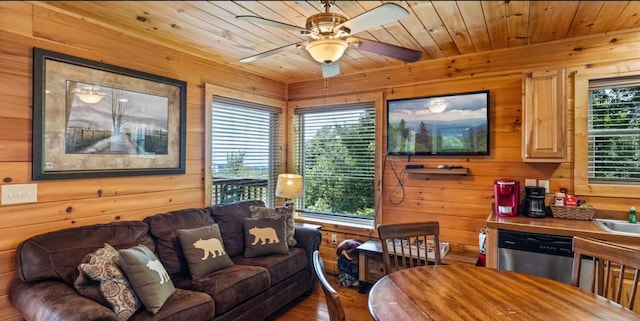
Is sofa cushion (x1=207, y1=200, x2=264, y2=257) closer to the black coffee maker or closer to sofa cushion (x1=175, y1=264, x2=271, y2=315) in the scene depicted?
sofa cushion (x1=175, y1=264, x2=271, y2=315)

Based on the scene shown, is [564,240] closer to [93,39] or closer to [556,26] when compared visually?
[556,26]

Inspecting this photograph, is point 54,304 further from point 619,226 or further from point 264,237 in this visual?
point 619,226

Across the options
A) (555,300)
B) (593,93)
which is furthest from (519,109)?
(555,300)

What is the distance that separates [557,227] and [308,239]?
2073 millimetres

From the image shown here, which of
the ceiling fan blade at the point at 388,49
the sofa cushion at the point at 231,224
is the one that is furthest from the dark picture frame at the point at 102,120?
the ceiling fan blade at the point at 388,49

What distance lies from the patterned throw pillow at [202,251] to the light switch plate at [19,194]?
936mm

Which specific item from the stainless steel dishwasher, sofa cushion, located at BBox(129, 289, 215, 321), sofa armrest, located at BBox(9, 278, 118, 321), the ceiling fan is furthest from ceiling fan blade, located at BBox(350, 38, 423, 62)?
sofa armrest, located at BBox(9, 278, 118, 321)

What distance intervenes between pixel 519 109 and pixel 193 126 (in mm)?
3057

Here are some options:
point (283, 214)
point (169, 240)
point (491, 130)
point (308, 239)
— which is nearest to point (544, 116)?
point (491, 130)

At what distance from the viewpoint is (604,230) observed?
Answer: 7.59 feet

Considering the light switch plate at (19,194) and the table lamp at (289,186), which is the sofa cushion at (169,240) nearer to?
→ the light switch plate at (19,194)

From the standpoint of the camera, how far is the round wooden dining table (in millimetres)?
1373

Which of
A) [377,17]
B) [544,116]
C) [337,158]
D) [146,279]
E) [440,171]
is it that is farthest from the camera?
[337,158]

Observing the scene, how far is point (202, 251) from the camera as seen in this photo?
257 cm
